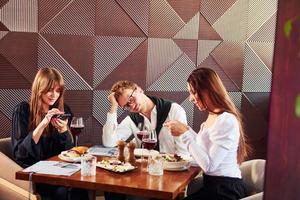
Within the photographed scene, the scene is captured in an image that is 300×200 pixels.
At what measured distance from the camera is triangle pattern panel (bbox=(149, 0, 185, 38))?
4.31m

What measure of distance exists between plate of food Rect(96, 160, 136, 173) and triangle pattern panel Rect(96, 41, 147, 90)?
1677 millimetres

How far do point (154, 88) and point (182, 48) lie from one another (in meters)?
0.51

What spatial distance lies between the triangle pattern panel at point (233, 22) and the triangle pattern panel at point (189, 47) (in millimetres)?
289

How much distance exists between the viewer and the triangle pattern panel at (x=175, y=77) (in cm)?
439

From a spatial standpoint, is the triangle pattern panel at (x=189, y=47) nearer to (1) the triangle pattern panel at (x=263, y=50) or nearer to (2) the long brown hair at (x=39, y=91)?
(1) the triangle pattern panel at (x=263, y=50)

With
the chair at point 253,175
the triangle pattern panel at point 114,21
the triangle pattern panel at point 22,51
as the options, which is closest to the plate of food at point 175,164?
the chair at point 253,175

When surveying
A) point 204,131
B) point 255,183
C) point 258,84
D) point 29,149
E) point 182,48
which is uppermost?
point 182,48

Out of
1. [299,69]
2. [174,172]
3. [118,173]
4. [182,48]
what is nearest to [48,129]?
[118,173]

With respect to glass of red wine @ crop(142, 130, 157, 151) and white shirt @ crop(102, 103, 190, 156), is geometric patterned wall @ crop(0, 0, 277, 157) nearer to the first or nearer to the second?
white shirt @ crop(102, 103, 190, 156)

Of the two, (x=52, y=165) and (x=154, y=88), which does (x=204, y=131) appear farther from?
(x=154, y=88)

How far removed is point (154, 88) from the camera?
438 centimetres

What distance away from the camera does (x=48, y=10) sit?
4.09 meters

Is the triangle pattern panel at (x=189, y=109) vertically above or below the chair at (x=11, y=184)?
above

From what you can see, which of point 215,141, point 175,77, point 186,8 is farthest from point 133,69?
point 215,141
